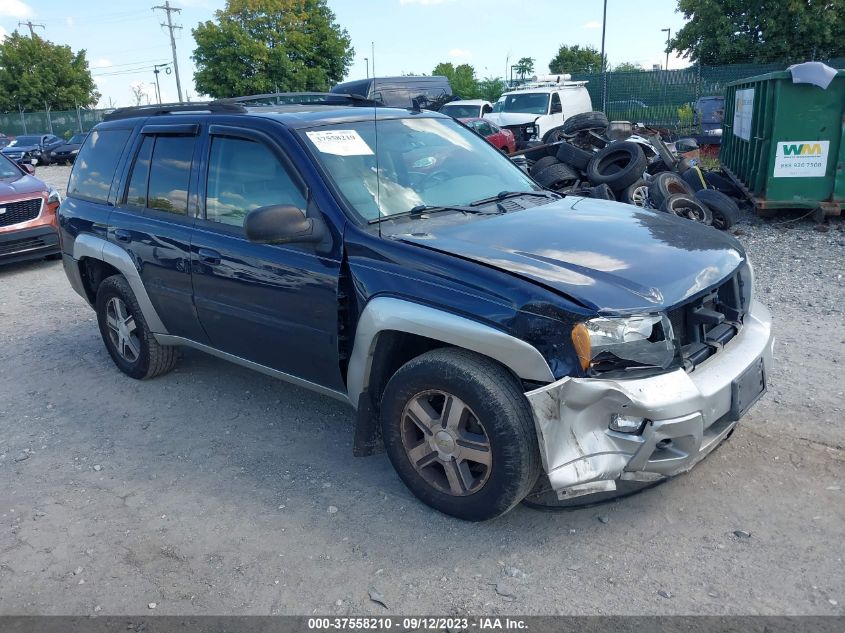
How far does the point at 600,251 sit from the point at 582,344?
0.65m

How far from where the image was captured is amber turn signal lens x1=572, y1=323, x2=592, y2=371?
9.18 ft

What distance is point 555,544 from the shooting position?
10.4 feet

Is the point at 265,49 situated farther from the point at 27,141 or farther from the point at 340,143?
the point at 340,143

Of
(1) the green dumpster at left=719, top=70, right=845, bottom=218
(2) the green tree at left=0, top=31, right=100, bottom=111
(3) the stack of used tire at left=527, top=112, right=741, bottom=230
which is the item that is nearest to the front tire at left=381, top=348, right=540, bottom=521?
(3) the stack of used tire at left=527, top=112, right=741, bottom=230

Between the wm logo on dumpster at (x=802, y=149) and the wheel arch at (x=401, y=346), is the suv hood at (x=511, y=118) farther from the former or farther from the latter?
the wheel arch at (x=401, y=346)

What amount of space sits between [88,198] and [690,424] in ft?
14.5

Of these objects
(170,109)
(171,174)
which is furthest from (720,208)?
(171,174)

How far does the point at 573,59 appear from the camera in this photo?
69938mm

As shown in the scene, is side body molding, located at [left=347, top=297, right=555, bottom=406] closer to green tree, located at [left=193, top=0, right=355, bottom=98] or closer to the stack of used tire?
the stack of used tire

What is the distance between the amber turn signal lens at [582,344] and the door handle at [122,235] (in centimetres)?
323

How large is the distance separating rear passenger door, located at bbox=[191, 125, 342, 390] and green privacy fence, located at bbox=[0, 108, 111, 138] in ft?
157

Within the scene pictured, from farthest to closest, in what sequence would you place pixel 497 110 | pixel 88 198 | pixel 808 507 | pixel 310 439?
1. pixel 497 110
2. pixel 88 198
3. pixel 310 439
4. pixel 808 507

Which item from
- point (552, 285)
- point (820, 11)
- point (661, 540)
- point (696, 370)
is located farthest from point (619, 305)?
point (820, 11)

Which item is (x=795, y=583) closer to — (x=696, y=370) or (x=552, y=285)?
(x=696, y=370)
